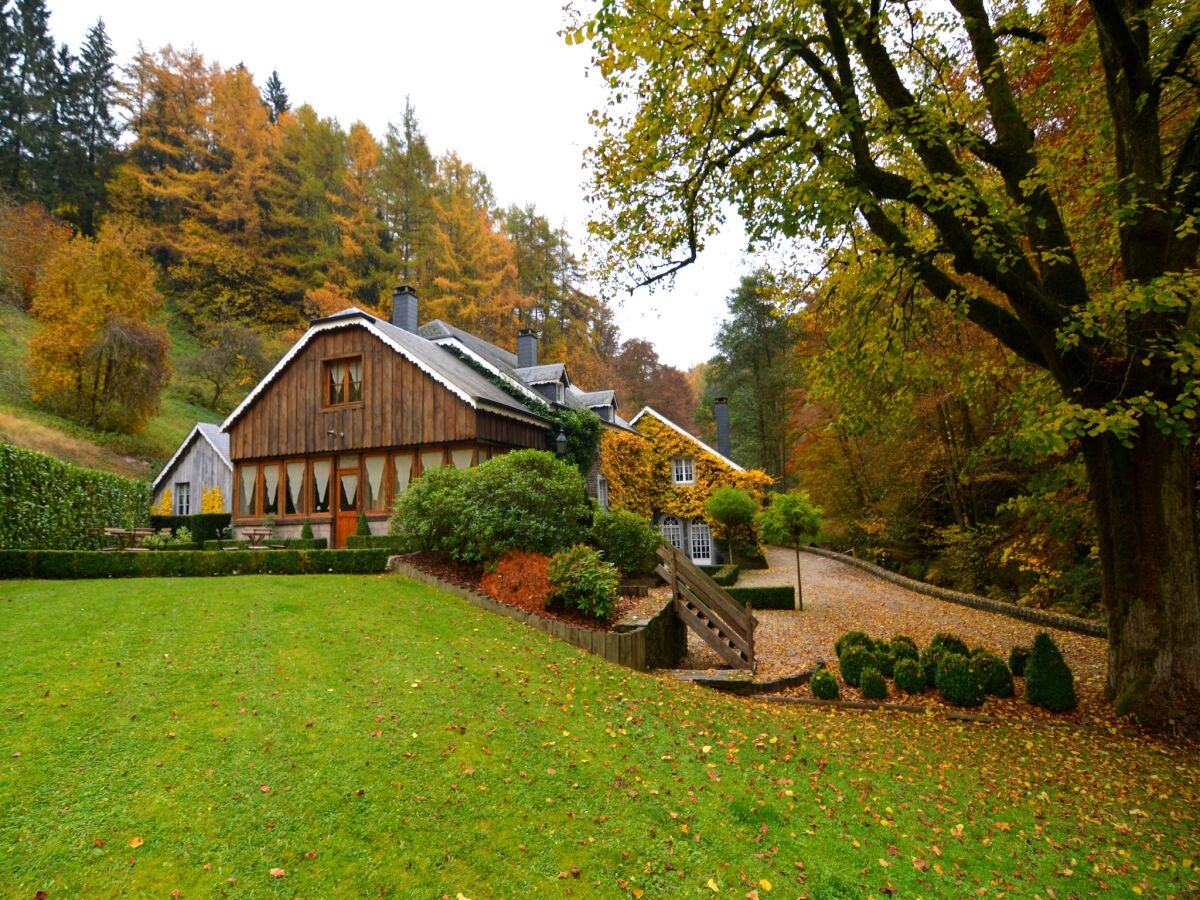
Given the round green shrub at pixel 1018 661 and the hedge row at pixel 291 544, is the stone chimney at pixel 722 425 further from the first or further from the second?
the round green shrub at pixel 1018 661

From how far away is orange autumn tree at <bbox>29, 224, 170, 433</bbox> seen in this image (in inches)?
1097

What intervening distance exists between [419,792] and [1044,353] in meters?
8.37

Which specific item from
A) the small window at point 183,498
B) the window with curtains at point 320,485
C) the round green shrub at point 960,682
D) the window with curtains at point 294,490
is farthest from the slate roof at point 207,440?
the round green shrub at point 960,682

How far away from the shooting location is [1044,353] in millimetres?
7789

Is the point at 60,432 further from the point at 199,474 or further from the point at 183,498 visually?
the point at 199,474

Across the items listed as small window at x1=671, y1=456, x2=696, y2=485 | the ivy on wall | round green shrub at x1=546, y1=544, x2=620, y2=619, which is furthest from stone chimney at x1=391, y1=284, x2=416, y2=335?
round green shrub at x1=546, y1=544, x2=620, y2=619

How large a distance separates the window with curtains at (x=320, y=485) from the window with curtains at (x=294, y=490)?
1.56ft

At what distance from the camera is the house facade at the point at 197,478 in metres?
25.5

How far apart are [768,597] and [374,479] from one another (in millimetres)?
12743

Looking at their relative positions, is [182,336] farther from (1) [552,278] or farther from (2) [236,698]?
(2) [236,698]

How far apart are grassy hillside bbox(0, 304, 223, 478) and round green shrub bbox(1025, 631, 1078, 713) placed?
31.1 m

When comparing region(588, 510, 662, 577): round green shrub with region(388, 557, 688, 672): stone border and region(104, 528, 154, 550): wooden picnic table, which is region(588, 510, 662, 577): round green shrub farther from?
region(104, 528, 154, 550): wooden picnic table

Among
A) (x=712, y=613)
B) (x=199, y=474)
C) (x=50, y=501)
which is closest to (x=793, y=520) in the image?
(x=712, y=613)

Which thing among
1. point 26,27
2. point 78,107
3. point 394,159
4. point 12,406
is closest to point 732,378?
point 394,159
